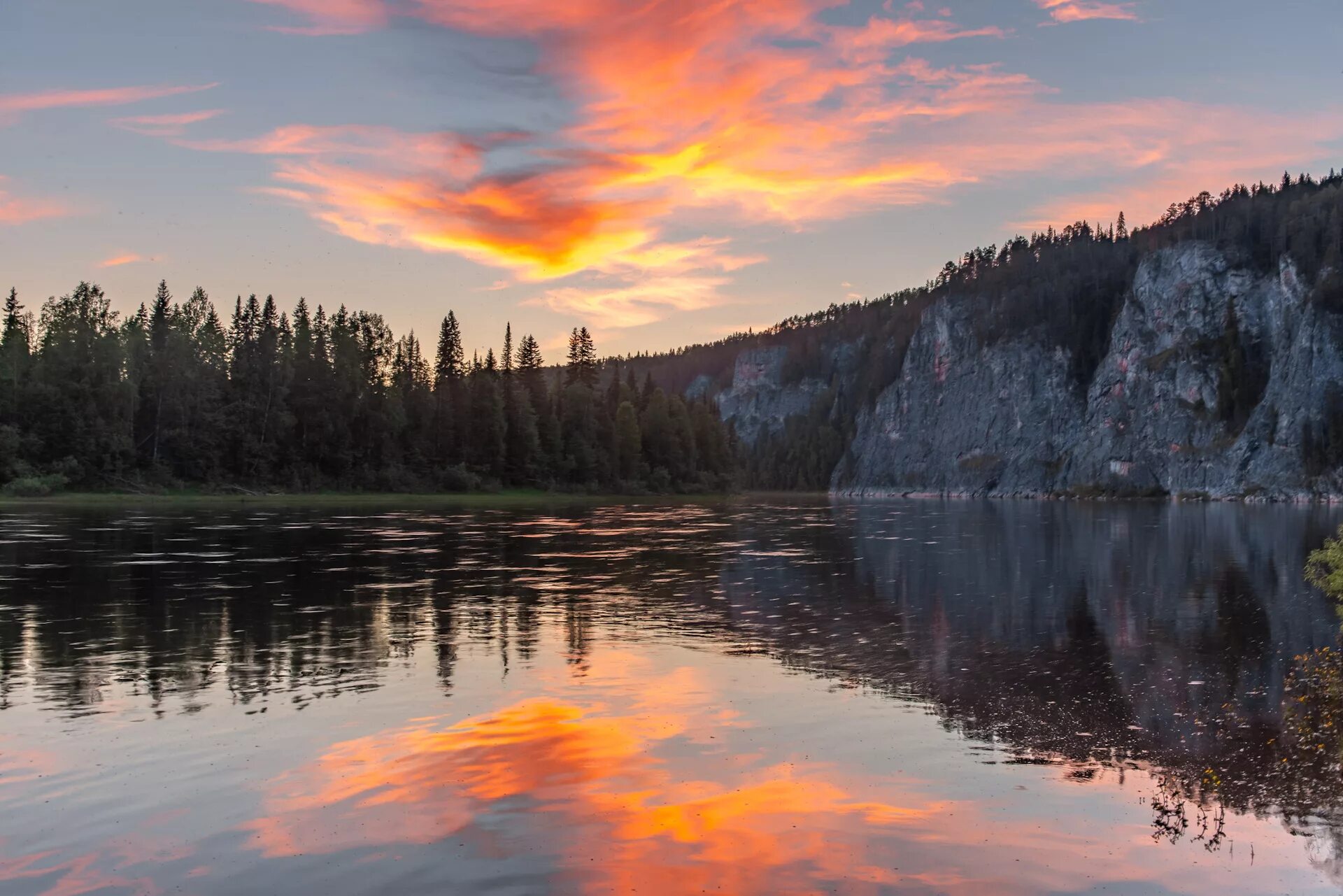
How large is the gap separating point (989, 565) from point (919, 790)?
119 feet

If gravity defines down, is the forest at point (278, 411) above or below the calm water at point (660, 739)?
above

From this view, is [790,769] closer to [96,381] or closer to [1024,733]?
[1024,733]

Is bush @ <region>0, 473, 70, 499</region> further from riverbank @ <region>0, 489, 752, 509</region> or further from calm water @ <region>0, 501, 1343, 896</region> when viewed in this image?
calm water @ <region>0, 501, 1343, 896</region>

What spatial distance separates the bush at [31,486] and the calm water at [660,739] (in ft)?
229

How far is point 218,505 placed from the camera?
100812 millimetres

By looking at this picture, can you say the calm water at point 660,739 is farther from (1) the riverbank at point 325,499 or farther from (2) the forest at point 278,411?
(2) the forest at point 278,411

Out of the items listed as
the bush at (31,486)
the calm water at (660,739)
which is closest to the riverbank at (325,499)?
the bush at (31,486)

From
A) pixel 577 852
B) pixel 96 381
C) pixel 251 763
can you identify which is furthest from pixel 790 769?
pixel 96 381

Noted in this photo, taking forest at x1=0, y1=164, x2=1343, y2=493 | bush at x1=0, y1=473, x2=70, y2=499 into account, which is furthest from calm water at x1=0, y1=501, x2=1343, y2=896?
forest at x1=0, y1=164, x2=1343, y2=493

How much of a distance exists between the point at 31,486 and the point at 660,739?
3906 inches

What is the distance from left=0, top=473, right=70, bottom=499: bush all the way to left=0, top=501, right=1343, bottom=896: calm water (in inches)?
2754

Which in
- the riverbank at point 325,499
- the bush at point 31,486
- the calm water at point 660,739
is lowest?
the calm water at point 660,739

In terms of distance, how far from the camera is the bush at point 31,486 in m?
95.0

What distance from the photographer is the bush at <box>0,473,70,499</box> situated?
95.0 m
